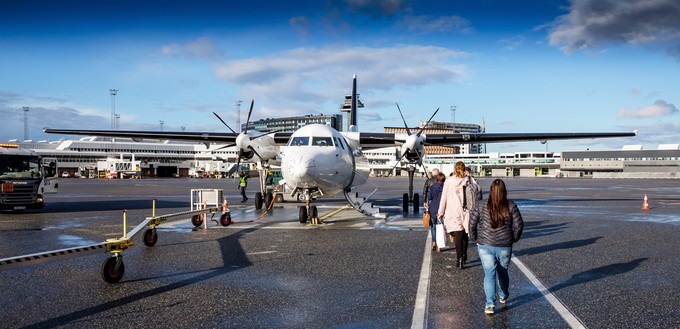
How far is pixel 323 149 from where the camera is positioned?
15.7 metres

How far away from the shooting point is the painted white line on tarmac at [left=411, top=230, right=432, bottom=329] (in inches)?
217

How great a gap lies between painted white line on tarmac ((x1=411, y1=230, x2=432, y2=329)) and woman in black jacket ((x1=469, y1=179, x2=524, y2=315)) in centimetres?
77

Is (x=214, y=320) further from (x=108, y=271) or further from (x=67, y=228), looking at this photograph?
(x=67, y=228)

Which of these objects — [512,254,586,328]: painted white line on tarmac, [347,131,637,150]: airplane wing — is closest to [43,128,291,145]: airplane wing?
[347,131,637,150]: airplane wing

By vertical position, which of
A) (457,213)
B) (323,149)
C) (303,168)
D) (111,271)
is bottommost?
(111,271)

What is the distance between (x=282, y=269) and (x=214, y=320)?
295cm

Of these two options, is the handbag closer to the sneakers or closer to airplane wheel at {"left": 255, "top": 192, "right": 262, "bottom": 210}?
the sneakers

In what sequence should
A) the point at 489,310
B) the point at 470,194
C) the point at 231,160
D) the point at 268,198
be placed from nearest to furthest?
the point at 489,310 < the point at 470,194 < the point at 268,198 < the point at 231,160

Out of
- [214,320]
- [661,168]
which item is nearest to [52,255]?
[214,320]

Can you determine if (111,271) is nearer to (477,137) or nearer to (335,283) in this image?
(335,283)

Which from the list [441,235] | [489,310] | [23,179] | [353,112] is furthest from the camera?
[353,112]

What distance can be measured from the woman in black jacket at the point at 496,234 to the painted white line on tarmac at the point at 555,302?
31.7 inches

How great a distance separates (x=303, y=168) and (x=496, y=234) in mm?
9024

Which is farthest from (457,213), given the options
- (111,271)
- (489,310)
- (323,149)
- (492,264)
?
(323,149)
